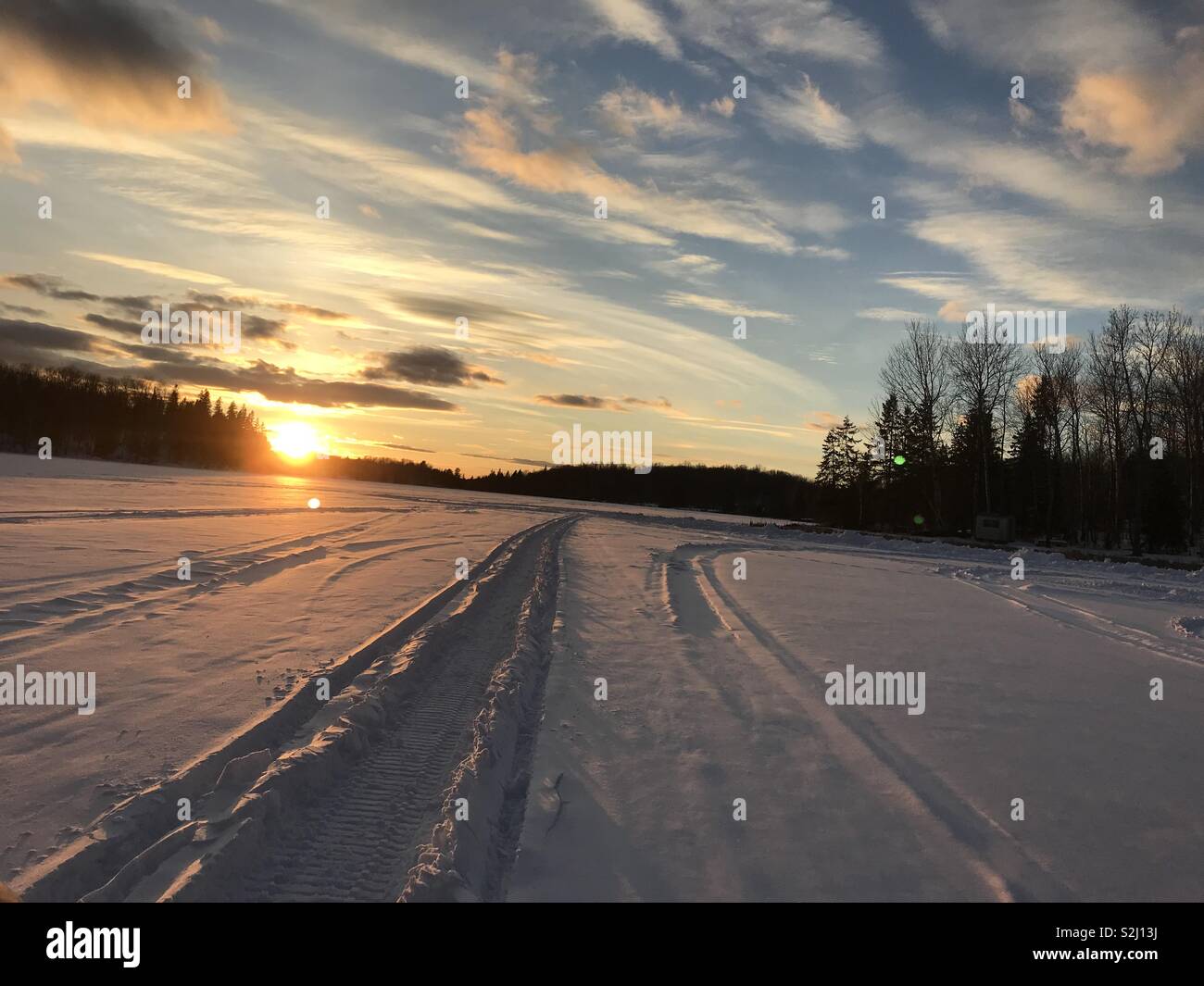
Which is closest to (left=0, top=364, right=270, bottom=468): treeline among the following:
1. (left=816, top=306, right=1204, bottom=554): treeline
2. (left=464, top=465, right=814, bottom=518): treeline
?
(left=464, top=465, right=814, bottom=518): treeline

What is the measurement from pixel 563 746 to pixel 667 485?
11511cm

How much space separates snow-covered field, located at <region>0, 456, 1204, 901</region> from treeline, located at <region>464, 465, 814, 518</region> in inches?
3902

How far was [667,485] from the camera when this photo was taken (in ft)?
393

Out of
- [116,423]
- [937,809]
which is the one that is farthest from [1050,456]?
[116,423]

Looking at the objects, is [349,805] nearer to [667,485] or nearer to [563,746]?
[563,746]

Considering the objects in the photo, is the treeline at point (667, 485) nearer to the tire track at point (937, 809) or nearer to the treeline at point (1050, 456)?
the treeline at point (1050, 456)

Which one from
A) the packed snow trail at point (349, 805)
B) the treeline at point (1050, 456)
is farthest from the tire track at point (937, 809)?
the treeline at point (1050, 456)

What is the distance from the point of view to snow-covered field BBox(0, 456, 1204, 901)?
11.8ft

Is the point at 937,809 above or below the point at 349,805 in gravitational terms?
below

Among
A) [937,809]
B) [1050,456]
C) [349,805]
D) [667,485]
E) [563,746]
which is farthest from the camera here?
[667,485]
